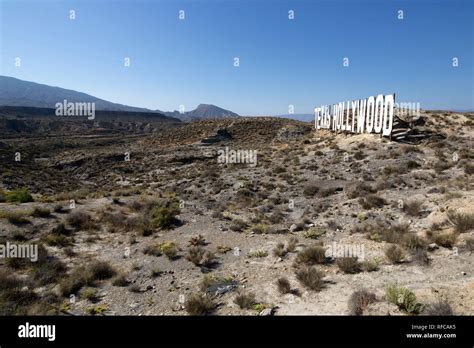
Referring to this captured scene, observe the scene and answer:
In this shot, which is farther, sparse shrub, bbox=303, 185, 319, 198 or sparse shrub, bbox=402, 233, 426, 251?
sparse shrub, bbox=303, 185, 319, 198

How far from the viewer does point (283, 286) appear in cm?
684

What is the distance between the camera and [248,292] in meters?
6.92

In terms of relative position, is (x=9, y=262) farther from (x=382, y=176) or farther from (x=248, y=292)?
(x=382, y=176)

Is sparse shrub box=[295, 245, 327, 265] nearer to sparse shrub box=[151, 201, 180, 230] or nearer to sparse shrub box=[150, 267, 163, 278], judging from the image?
sparse shrub box=[150, 267, 163, 278]

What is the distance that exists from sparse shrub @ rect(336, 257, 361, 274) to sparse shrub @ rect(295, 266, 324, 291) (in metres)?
0.60

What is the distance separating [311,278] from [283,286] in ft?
2.07

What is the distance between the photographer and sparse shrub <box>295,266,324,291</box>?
266 inches

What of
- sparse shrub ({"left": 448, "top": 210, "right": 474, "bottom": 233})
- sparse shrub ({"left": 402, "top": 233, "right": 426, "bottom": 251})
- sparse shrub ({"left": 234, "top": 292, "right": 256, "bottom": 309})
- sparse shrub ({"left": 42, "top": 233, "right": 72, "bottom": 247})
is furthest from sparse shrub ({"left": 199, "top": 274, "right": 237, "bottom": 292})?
sparse shrub ({"left": 448, "top": 210, "right": 474, "bottom": 233})

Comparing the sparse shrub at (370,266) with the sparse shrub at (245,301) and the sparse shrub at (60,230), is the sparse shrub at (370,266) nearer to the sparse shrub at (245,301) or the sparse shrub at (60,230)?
the sparse shrub at (245,301)

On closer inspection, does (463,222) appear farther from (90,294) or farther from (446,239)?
(90,294)

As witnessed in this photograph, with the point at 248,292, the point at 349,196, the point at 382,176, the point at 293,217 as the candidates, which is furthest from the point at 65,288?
the point at 382,176

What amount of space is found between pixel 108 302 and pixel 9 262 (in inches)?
160

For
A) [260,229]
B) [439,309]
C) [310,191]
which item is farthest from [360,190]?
[439,309]

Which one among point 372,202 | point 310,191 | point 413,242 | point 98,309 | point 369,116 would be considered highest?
point 369,116
